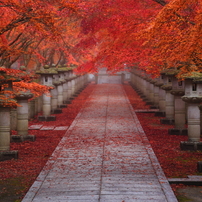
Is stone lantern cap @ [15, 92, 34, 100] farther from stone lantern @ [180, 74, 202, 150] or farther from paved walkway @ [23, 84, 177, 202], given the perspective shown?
stone lantern @ [180, 74, 202, 150]

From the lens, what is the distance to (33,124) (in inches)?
774

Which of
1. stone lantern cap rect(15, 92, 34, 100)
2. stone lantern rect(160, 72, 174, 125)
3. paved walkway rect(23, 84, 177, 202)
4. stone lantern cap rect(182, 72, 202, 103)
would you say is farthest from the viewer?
stone lantern rect(160, 72, 174, 125)

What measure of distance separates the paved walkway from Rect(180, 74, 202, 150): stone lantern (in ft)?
4.41

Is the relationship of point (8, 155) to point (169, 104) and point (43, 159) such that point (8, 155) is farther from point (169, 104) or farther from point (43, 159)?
point (169, 104)

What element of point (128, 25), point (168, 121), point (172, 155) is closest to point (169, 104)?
point (168, 121)

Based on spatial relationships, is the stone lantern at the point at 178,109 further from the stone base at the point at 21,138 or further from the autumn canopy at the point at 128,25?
the stone base at the point at 21,138

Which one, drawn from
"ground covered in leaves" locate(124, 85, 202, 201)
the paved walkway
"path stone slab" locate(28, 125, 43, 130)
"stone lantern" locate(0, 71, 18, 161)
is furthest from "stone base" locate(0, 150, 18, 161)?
"path stone slab" locate(28, 125, 43, 130)

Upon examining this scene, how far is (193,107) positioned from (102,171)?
425 cm

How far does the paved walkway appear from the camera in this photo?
836cm

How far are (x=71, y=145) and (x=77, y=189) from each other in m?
4.99

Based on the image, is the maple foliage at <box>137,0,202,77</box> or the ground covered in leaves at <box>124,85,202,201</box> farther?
the ground covered in leaves at <box>124,85,202,201</box>

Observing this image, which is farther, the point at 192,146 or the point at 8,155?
the point at 192,146

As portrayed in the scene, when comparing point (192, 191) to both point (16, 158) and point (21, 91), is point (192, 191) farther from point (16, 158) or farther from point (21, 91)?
point (21, 91)

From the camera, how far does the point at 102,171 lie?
33.7 ft
